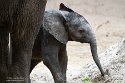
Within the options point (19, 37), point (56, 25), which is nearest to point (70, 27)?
point (56, 25)

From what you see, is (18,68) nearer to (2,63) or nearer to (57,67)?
(2,63)

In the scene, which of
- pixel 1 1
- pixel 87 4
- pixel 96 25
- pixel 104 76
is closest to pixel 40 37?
pixel 104 76

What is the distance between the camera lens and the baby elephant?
5996 millimetres

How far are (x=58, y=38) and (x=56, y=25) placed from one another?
180 mm

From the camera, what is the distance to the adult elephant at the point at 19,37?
4.51 metres

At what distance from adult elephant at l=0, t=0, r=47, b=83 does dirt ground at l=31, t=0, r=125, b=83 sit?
6.67 ft

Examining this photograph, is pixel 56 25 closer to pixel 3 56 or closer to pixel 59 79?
pixel 59 79

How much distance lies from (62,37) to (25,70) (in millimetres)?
1483

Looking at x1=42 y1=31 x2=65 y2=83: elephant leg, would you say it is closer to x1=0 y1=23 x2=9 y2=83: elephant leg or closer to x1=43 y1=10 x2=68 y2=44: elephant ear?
x1=43 y1=10 x2=68 y2=44: elephant ear

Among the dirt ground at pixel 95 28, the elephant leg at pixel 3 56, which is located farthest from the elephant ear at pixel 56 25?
the elephant leg at pixel 3 56

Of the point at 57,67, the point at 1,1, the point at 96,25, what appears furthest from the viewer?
the point at 96,25

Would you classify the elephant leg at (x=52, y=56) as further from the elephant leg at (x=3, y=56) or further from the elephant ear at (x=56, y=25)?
the elephant leg at (x=3, y=56)

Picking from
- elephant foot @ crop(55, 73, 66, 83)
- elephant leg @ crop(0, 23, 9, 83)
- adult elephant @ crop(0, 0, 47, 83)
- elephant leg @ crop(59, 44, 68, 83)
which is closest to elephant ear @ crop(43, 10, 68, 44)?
elephant leg @ crop(59, 44, 68, 83)

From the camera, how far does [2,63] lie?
466 centimetres
